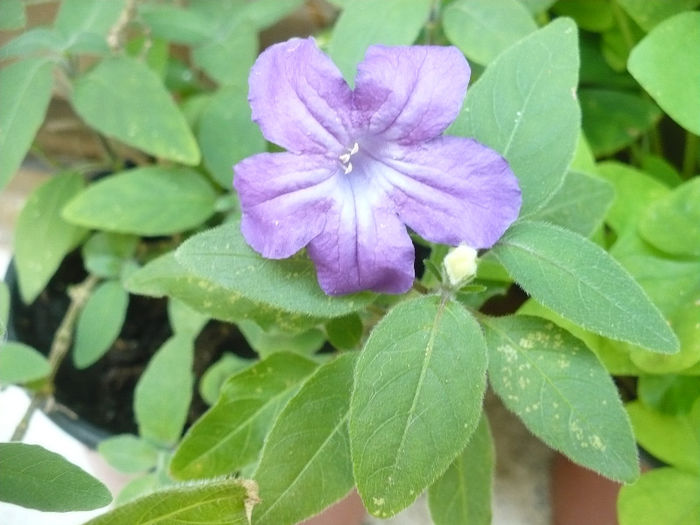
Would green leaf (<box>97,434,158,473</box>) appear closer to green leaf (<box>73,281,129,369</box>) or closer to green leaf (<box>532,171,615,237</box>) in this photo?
green leaf (<box>73,281,129,369</box>)

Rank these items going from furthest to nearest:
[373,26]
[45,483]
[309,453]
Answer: [373,26], [309,453], [45,483]

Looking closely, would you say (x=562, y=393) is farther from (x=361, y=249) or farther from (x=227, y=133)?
(x=227, y=133)

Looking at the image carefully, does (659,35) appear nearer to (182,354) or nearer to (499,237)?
(499,237)

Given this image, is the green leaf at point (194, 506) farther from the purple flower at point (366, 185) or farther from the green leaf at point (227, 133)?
the green leaf at point (227, 133)

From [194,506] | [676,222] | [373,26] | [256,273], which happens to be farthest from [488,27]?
[194,506]

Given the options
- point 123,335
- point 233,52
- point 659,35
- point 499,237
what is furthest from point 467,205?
point 123,335

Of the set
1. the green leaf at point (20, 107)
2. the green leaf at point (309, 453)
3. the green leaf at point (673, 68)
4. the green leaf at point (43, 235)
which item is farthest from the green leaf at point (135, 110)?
the green leaf at point (673, 68)

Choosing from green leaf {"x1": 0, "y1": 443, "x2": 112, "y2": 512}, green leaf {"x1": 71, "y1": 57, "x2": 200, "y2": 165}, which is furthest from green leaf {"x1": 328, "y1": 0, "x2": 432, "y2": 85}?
green leaf {"x1": 0, "y1": 443, "x2": 112, "y2": 512}
